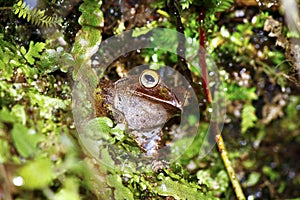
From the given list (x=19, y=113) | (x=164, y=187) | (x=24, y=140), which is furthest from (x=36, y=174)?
(x=164, y=187)

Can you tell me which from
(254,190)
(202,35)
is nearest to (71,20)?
(202,35)

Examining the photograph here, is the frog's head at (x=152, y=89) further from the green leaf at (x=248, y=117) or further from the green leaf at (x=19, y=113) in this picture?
the green leaf at (x=248, y=117)

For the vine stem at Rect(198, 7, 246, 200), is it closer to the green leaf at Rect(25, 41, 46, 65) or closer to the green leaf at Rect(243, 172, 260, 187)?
the green leaf at Rect(243, 172, 260, 187)

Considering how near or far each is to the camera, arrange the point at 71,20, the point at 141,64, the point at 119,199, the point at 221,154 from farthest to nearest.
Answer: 1. the point at 141,64
2. the point at 221,154
3. the point at 71,20
4. the point at 119,199

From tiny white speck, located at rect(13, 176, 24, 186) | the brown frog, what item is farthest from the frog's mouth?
tiny white speck, located at rect(13, 176, 24, 186)

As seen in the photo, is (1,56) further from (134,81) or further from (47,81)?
(134,81)

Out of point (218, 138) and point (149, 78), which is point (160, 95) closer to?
point (149, 78)

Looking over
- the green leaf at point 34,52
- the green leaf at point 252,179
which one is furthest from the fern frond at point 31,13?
the green leaf at point 252,179
